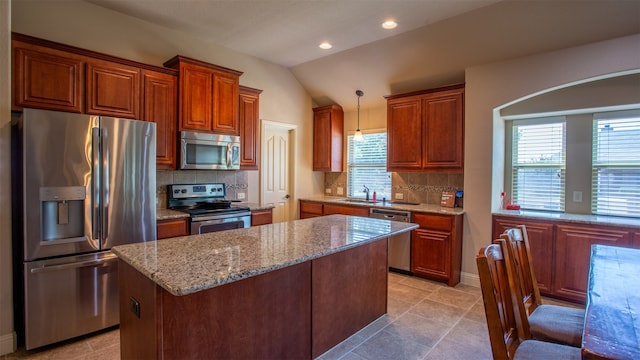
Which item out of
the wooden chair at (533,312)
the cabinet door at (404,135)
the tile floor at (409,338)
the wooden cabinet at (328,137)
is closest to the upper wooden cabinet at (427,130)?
the cabinet door at (404,135)

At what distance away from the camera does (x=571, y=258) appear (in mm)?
3326

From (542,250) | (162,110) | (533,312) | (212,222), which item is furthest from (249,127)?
(542,250)

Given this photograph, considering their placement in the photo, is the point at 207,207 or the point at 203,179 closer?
the point at 207,207

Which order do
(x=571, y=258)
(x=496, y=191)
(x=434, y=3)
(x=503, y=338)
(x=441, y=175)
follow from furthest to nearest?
1. (x=441, y=175)
2. (x=496, y=191)
3. (x=571, y=258)
4. (x=434, y=3)
5. (x=503, y=338)

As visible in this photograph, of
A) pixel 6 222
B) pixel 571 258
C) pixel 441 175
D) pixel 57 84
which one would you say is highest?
pixel 57 84

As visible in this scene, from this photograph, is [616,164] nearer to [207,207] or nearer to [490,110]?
[490,110]

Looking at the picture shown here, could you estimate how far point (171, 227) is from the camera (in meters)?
3.36

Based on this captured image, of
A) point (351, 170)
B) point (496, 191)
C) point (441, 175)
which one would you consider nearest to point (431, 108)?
point (441, 175)

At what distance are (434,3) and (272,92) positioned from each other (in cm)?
265

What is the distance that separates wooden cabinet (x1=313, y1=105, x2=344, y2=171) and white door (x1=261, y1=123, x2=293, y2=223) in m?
0.51

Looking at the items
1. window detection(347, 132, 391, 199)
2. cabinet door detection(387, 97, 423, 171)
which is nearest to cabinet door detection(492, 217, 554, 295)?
cabinet door detection(387, 97, 423, 171)

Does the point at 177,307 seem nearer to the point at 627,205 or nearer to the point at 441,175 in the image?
the point at 441,175

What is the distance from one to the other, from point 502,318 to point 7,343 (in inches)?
131

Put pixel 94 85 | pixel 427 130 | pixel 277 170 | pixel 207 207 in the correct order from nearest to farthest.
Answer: pixel 94 85, pixel 207 207, pixel 427 130, pixel 277 170
